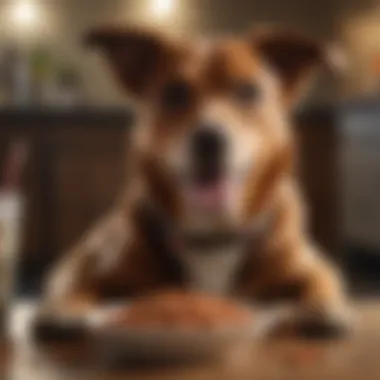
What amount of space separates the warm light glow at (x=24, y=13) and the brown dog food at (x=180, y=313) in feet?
1.31

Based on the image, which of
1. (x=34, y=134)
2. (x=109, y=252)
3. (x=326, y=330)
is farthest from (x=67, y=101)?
(x=326, y=330)

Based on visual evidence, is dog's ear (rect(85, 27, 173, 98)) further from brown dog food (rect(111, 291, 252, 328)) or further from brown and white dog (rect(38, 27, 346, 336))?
brown dog food (rect(111, 291, 252, 328))

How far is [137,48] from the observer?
1.23 m

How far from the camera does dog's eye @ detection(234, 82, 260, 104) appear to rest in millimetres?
1202

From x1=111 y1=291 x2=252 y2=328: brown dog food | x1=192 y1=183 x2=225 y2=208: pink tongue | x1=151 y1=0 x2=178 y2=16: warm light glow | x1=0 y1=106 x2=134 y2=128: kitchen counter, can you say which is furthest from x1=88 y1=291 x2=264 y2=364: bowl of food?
x1=151 y1=0 x2=178 y2=16: warm light glow

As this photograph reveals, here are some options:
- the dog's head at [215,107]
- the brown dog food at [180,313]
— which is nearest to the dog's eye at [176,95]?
the dog's head at [215,107]

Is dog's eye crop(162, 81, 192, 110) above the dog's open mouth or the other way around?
above

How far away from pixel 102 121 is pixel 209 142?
145 mm

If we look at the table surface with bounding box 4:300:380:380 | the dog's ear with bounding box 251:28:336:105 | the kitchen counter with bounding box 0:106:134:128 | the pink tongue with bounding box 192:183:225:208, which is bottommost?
the table surface with bounding box 4:300:380:380

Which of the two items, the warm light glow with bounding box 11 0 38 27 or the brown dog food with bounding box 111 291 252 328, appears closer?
the brown dog food with bounding box 111 291 252 328

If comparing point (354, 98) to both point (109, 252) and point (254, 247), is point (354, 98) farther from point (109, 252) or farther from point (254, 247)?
point (109, 252)

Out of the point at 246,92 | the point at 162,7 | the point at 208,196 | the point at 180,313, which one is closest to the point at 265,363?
the point at 180,313

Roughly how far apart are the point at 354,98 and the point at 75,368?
0.52 metres

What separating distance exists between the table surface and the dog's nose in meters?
0.25
